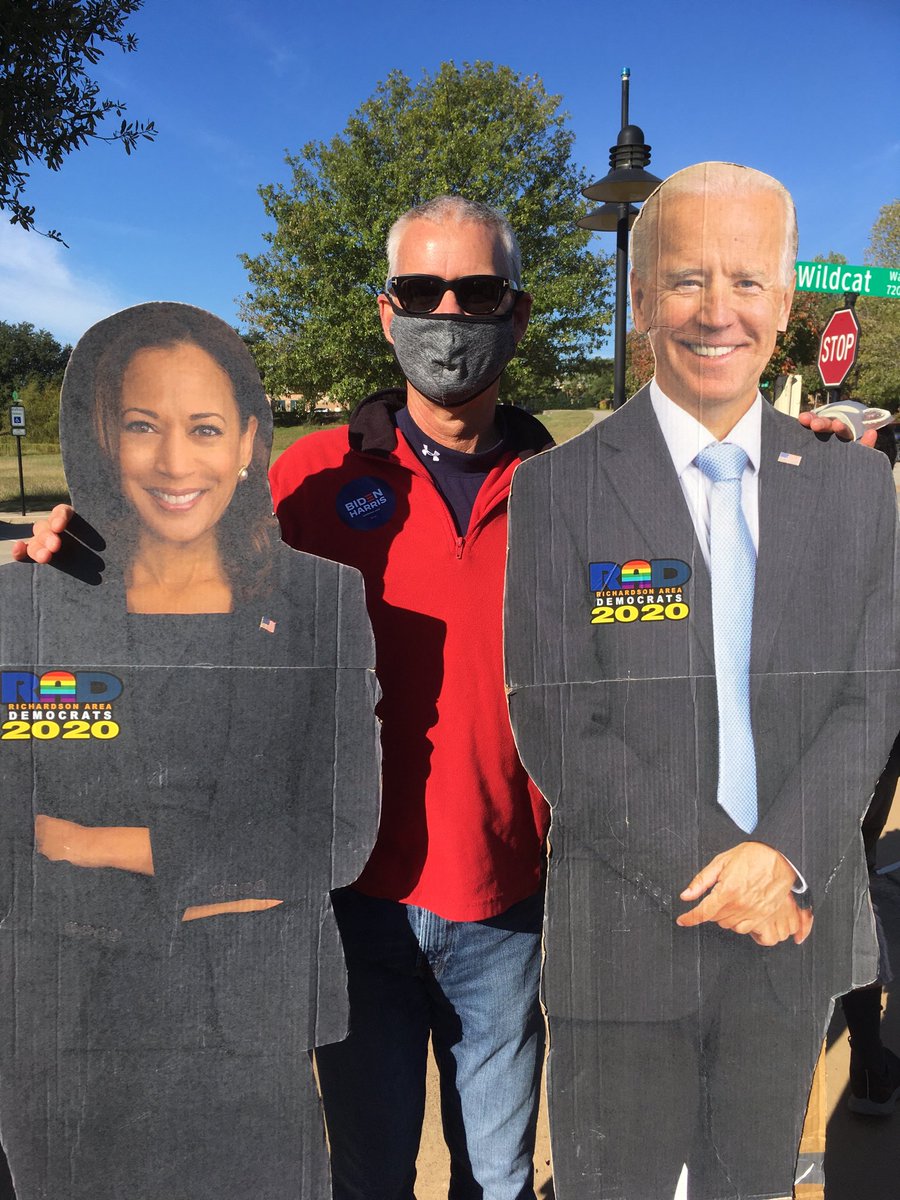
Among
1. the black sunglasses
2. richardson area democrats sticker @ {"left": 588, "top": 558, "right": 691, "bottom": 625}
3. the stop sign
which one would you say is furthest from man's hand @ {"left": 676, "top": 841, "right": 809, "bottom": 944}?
the stop sign

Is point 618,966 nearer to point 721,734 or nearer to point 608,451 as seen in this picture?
point 721,734

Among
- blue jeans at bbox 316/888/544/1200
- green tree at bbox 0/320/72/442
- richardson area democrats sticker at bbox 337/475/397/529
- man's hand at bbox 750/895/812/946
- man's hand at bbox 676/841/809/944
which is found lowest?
blue jeans at bbox 316/888/544/1200

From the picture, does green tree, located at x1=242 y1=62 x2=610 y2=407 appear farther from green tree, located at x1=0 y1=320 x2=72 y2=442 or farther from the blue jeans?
green tree, located at x1=0 y1=320 x2=72 y2=442

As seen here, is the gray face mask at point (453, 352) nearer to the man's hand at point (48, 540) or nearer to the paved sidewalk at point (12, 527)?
the man's hand at point (48, 540)

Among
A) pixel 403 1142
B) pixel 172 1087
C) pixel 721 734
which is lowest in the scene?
pixel 403 1142

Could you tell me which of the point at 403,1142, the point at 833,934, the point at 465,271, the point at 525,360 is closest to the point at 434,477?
the point at 465,271

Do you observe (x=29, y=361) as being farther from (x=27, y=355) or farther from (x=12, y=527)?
(x=12, y=527)

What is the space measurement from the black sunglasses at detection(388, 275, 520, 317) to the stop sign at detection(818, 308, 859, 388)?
169 inches

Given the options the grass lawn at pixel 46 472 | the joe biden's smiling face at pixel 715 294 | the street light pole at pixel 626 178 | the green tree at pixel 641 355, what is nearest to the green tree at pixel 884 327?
the grass lawn at pixel 46 472

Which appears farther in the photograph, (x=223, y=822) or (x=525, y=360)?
(x=525, y=360)

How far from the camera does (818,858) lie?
1.75 metres

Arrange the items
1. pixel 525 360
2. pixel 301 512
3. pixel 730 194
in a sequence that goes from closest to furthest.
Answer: pixel 730 194 < pixel 301 512 < pixel 525 360

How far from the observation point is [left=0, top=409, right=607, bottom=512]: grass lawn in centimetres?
1789

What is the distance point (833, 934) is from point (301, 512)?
1.40 meters
